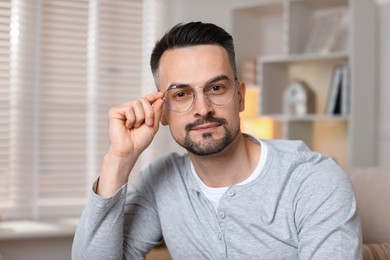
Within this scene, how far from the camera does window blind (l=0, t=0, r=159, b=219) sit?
11.0 ft

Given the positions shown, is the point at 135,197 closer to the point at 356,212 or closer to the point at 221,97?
the point at 221,97

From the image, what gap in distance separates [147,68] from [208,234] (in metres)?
2.29

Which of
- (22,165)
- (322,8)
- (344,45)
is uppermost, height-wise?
(322,8)

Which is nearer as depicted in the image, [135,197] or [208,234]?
[208,234]

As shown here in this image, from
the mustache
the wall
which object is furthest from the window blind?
the mustache

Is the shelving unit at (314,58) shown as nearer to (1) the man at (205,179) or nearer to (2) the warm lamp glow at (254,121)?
(2) the warm lamp glow at (254,121)

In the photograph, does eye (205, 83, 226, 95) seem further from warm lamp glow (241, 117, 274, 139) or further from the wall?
warm lamp glow (241, 117, 274, 139)

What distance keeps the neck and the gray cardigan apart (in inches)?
2.1

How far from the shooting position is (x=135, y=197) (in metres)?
1.81

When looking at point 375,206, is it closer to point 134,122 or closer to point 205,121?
point 205,121

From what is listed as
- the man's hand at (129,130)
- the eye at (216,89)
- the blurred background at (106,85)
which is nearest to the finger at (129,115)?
the man's hand at (129,130)

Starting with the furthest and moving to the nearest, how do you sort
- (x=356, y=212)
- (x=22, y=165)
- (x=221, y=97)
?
(x=22, y=165)
(x=221, y=97)
(x=356, y=212)

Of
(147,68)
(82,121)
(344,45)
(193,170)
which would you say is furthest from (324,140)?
(193,170)

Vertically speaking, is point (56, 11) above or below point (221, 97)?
above
